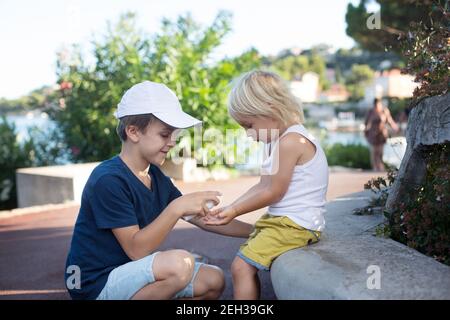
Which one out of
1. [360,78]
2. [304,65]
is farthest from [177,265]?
[304,65]

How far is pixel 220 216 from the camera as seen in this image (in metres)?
2.79

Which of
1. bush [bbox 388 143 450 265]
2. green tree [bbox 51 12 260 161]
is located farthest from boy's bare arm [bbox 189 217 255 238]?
green tree [bbox 51 12 260 161]

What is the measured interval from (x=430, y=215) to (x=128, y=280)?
172 centimetres

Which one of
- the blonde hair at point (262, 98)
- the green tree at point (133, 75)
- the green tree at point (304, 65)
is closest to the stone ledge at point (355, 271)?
the blonde hair at point (262, 98)

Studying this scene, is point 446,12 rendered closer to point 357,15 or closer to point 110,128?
point 110,128

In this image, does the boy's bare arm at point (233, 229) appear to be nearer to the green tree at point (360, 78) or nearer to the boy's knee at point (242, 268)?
the boy's knee at point (242, 268)

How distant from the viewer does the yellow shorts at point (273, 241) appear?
8.98ft

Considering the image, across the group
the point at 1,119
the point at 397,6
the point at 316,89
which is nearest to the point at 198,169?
the point at 1,119

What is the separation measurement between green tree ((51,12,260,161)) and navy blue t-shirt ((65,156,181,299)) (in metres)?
6.63

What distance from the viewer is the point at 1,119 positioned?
1039 centimetres

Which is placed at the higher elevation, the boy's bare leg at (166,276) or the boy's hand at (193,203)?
the boy's hand at (193,203)

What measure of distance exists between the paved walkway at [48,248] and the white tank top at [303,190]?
2.60ft

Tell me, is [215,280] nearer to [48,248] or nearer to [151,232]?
[151,232]
